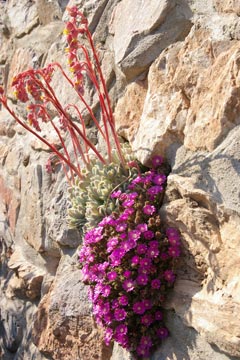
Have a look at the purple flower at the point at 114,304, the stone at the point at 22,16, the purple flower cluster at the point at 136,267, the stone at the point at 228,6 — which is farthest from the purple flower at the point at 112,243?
the stone at the point at 22,16

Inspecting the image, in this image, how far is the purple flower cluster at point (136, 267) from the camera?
191 centimetres

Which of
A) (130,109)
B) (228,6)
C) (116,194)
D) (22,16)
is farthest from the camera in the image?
(22,16)

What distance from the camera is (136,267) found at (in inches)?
76.1

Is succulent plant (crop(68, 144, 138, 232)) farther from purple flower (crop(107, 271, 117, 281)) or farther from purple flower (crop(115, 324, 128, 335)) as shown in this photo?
Result: purple flower (crop(115, 324, 128, 335))

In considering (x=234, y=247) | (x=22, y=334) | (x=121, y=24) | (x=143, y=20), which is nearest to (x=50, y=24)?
(x=121, y=24)

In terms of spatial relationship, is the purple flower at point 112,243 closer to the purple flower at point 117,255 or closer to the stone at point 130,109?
the purple flower at point 117,255

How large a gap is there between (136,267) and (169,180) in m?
0.36

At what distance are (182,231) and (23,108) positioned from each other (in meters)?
1.91

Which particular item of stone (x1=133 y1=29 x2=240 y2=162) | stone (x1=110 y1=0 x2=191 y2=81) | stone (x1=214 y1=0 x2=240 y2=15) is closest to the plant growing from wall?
stone (x1=133 y1=29 x2=240 y2=162)

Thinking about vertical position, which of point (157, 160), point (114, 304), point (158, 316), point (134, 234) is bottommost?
point (158, 316)

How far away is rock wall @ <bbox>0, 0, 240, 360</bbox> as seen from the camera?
5.47 ft

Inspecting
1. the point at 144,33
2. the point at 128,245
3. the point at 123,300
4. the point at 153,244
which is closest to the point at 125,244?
the point at 128,245

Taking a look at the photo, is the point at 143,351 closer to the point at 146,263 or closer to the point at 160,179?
the point at 146,263

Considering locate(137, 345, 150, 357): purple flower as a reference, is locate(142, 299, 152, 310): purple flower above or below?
above
